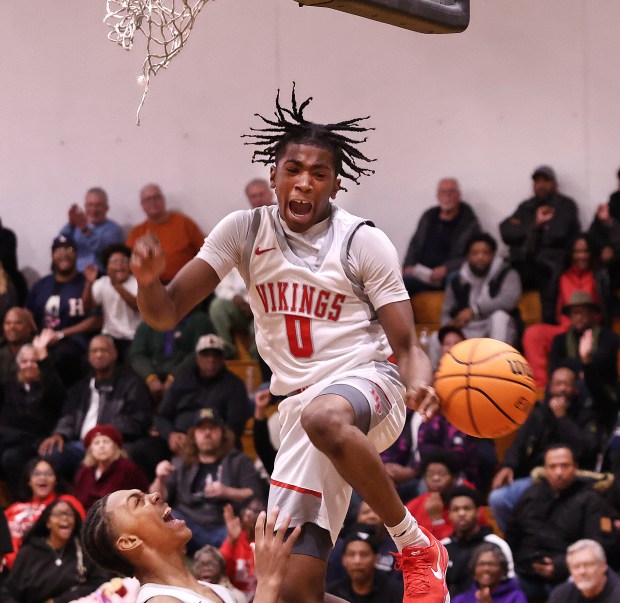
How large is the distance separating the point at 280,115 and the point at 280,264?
65 cm

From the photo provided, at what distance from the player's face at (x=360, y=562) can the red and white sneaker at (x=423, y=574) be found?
10.5 ft

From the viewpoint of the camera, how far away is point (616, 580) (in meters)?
7.66

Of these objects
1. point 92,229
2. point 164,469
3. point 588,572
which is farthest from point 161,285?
point 92,229

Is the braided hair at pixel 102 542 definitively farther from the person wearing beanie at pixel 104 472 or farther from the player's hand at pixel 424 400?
the person wearing beanie at pixel 104 472

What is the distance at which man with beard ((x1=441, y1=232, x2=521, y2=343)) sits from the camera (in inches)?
432

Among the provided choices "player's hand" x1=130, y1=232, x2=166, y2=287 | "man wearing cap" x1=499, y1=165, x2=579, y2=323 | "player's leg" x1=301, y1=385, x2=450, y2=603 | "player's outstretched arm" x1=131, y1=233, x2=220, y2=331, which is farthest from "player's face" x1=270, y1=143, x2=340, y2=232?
"man wearing cap" x1=499, y1=165, x2=579, y2=323

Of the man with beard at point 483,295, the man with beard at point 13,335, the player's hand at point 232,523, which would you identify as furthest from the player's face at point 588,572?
the man with beard at point 13,335

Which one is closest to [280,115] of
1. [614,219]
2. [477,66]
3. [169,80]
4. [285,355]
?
[285,355]

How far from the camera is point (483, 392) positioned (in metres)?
4.91

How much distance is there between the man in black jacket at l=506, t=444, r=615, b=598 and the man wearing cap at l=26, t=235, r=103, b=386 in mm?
4817

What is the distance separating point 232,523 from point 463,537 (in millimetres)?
1603

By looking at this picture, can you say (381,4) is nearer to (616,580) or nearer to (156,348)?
(616,580)

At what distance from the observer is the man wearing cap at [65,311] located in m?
11.7

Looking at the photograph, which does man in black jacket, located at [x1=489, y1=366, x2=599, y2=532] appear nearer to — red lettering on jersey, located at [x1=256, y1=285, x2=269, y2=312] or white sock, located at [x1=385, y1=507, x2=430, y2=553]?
white sock, located at [x1=385, y1=507, x2=430, y2=553]
